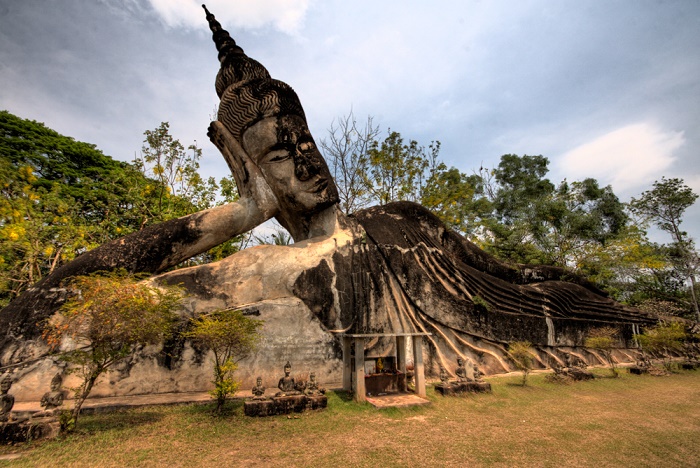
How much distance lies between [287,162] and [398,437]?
16.9 feet

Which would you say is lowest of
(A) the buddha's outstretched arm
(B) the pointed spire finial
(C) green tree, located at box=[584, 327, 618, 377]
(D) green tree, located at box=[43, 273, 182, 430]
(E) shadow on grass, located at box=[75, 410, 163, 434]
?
(E) shadow on grass, located at box=[75, 410, 163, 434]

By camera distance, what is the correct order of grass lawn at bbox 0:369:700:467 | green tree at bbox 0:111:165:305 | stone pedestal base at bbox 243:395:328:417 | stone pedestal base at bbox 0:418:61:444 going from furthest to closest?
green tree at bbox 0:111:165:305, stone pedestal base at bbox 243:395:328:417, stone pedestal base at bbox 0:418:61:444, grass lawn at bbox 0:369:700:467

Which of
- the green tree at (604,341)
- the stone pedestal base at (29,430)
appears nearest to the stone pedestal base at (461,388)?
the green tree at (604,341)

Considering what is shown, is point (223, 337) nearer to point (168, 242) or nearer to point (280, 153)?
point (168, 242)

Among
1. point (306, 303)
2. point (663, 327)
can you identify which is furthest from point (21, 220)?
point (663, 327)

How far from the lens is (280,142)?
7.20 m

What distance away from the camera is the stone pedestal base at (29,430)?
3.53m

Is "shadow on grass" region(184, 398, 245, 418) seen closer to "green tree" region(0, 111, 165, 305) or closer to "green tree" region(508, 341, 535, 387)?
"green tree" region(508, 341, 535, 387)

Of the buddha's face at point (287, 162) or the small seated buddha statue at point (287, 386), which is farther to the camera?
the buddha's face at point (287, 162)

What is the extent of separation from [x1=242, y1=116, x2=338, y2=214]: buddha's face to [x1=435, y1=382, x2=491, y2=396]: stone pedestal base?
396 centimetres

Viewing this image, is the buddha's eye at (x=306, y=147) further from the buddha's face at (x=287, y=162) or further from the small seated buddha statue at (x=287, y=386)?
the small seated buddha statue at (x=287, y=386)

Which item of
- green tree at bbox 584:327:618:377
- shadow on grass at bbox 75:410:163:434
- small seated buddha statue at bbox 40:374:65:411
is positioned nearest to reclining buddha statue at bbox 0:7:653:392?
green tree at bbox 584:327:618:377

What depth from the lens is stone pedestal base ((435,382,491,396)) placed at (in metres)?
5.70

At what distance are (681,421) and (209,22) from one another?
11.1 metres
